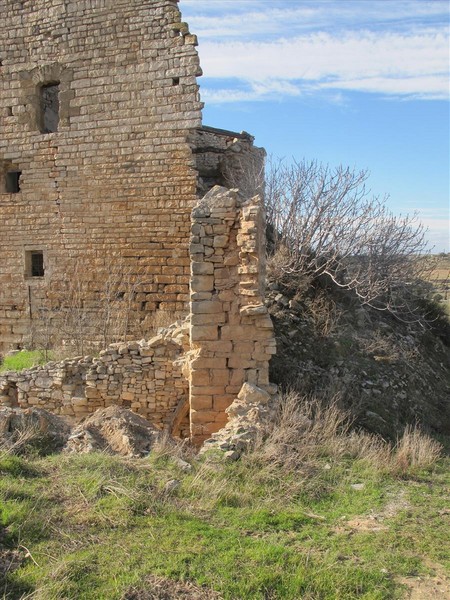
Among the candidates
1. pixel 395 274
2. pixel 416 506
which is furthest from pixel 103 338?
pixel 416 506

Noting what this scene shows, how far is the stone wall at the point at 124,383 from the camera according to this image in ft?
25.5

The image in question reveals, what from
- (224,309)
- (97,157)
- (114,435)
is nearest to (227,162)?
(97,157)

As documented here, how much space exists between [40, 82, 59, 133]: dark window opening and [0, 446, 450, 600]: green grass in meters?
8.12

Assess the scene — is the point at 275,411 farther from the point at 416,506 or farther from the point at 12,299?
the point at 12,299

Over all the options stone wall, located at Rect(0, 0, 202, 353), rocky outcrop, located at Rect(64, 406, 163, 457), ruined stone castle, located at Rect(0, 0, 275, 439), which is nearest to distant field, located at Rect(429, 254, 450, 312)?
ruined stone castle, located at Rect(0, 0, 275, 439)

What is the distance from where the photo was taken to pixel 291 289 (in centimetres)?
994

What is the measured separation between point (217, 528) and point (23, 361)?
22.3 feet

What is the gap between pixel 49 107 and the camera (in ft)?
38.1

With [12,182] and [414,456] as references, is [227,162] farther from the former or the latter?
[414,456]

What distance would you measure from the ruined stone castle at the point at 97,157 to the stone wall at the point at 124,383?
0.28 m

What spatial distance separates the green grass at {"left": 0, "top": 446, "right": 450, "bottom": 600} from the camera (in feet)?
11.5

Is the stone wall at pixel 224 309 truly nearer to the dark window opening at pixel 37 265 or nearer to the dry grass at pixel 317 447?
the dry grass at pixel 317 447

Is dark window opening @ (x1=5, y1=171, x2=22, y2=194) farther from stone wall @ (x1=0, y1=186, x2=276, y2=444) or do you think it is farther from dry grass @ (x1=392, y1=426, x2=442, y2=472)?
dry grass @ (x1=392, y1=426, x2=442, y2=472)

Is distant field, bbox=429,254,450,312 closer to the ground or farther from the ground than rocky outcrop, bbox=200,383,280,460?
farther from the ground
